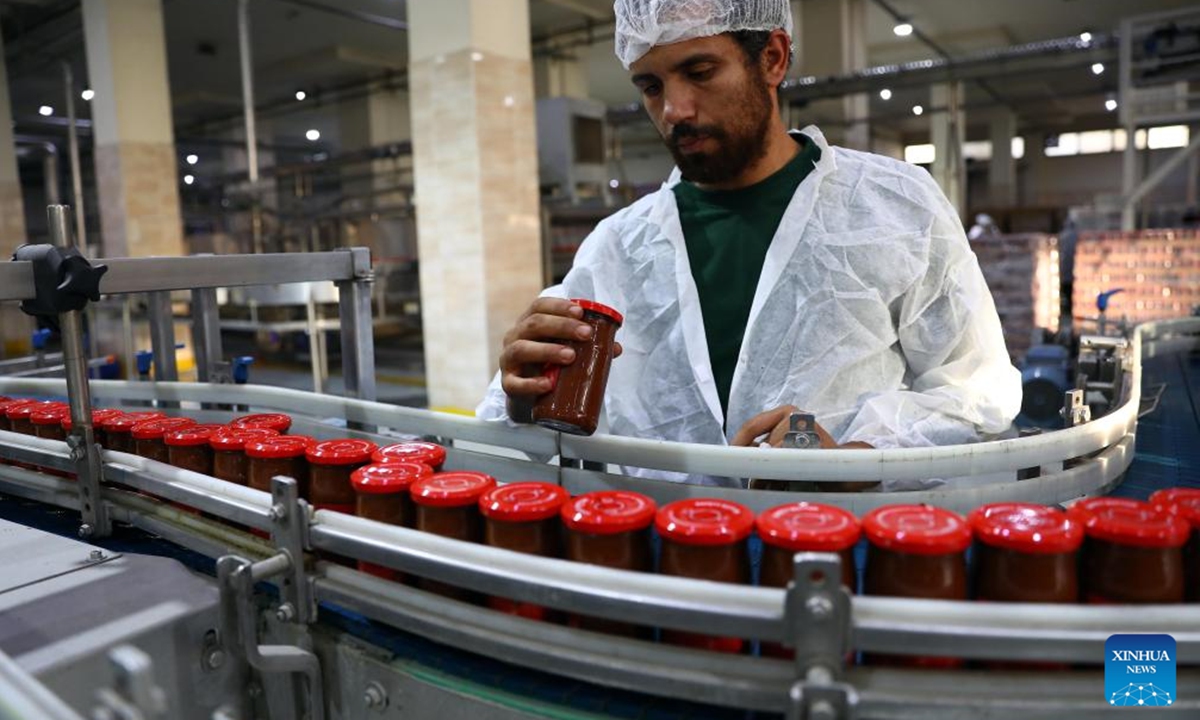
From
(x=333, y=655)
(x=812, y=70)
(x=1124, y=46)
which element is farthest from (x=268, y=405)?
(x=812, y=70)

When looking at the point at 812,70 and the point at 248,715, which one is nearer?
the point at 248,715

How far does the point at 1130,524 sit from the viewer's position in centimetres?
70

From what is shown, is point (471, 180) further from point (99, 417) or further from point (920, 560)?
point (920, 560)

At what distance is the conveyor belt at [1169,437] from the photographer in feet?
4.31

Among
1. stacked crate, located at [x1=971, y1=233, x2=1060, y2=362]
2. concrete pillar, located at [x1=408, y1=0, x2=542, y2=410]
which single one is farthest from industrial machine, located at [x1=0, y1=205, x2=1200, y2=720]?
concrete pillar, located at [x1=408, y1=0, x2=542, y2=410]

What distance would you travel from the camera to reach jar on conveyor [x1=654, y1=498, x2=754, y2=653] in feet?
2.45

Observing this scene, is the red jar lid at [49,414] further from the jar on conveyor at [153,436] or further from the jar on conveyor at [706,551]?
the jar on conveyor at [706,551]

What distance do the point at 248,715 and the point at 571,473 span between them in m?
0.49

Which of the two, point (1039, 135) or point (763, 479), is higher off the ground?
point (1039, 135)

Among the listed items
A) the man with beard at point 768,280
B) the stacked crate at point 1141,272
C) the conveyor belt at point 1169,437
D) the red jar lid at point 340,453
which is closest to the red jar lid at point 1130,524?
the man with beard at point 768,280

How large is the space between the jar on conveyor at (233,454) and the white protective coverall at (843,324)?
391 millimetres

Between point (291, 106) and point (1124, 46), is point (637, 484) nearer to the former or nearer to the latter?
point (1124, 46)

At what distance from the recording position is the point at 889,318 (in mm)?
1408

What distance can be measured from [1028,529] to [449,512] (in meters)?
0.58
